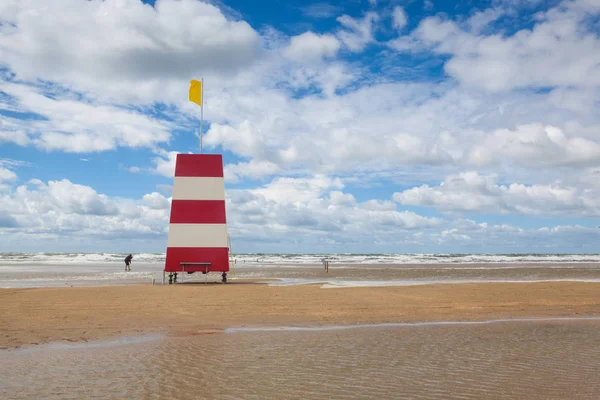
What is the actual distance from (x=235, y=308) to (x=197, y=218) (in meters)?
9.33

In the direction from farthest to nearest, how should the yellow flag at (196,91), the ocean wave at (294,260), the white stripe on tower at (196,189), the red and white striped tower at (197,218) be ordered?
the ocean wave at (294,260), the yellow flag at (196,91), the white stripe on tower at (196,189), the red and white striped tower at (197,218)

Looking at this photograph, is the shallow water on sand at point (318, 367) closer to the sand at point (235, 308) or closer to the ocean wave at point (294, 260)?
the sand at point (235, 308)

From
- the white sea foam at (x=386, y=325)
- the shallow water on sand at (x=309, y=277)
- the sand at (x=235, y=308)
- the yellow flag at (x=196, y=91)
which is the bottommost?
the white sea foam at (x=386, y=325)

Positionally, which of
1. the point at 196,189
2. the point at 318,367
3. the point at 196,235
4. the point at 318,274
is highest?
the point at 196,189

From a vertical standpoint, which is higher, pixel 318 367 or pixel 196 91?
pixel 196 91

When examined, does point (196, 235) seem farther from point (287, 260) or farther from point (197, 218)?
point (287, 260)

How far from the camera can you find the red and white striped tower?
22078mm

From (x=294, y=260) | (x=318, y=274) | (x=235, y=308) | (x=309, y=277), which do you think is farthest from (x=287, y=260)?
(x=235, y=308)

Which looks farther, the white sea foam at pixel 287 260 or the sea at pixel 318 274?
the white sea foam at pixel 287 260

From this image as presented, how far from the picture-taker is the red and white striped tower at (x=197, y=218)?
72.4ft

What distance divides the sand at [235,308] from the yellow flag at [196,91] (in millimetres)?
9816

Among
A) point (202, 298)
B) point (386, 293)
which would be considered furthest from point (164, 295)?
point (386, 293)

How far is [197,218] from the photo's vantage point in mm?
22156

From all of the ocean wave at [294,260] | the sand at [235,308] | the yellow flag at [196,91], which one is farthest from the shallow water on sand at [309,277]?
the ocean wave at [294,260]
